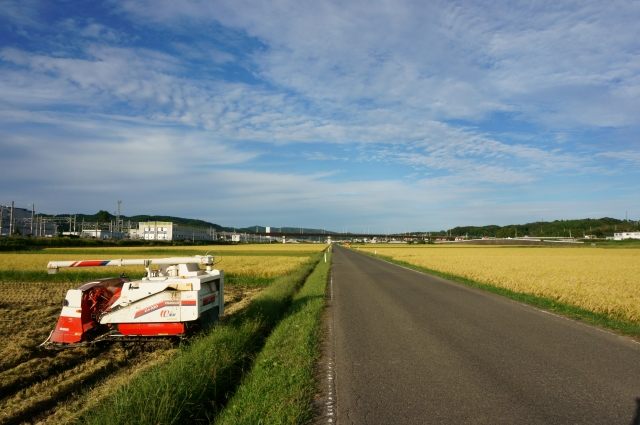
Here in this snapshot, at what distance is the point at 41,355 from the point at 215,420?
6078 millimetres

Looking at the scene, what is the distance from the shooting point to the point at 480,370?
6793 mm

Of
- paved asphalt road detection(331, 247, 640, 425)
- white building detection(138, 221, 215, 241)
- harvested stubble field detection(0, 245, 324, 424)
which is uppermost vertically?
white building detection(138, 221, 215, 241)

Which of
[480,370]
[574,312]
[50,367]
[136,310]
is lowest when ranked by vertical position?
[50,367]

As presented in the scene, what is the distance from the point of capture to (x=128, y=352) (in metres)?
9.48

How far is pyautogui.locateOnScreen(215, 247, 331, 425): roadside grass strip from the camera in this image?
5.05 m

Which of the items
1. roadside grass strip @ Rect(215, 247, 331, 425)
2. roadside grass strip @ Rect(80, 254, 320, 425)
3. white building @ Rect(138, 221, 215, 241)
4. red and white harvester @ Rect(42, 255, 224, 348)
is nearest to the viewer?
roadside grass strip @ Rect(80, 254, 320, 425)

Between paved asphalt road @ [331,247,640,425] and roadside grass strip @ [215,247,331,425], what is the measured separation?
0.46 m

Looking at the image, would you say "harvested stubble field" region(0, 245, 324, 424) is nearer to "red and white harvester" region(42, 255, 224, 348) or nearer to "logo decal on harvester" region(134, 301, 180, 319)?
"red and white harvester" region(42, 255, 224, 348)

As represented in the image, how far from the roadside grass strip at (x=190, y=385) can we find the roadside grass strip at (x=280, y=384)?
0.29 m

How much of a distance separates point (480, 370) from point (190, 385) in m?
4.16

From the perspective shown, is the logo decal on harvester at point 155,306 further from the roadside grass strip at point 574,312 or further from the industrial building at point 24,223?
the industrial building at point 24,223

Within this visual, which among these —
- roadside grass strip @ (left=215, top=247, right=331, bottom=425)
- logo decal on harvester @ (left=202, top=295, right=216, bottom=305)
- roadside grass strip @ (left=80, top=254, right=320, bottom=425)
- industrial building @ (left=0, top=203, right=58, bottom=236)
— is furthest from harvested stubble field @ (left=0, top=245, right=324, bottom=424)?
industrial building @ (left=0, top=203, right=58, bottom=236)

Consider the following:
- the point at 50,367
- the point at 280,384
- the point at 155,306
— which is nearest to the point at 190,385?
the point at 280,384

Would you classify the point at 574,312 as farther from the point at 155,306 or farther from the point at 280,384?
the point at 155,306
